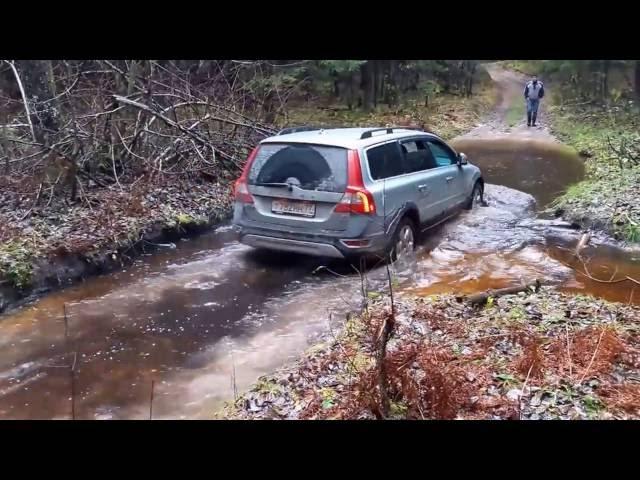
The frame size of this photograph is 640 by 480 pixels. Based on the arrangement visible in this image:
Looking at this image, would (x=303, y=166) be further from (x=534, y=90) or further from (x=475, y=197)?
(x=534, y=90)

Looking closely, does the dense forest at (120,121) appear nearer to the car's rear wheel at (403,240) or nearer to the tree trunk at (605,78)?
the car's rear wheel at (403,240)

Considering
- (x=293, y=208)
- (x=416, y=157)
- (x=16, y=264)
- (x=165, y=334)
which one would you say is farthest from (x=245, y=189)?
(x=16, y=264)

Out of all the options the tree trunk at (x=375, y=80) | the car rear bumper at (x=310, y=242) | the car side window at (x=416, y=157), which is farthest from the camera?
the tree trunk at (x=375, y=80)

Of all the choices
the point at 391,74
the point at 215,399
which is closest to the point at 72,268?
the point at 215,399

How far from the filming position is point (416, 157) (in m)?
8.71

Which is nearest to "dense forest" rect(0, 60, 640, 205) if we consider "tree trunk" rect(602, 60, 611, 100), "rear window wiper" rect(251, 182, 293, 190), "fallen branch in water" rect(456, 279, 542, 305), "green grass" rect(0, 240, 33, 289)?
"green grass" rect(0, 240, 33, 289)

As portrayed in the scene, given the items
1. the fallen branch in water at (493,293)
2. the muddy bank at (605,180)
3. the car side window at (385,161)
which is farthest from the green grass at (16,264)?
the muddy bank at (605,180)

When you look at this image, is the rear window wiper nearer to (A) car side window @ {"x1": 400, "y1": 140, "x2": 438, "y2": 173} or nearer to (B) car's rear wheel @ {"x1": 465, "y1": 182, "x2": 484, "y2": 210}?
(A) car side window @ {"x1": 400, "y1": 140, "x2": 438, "y2": 173}

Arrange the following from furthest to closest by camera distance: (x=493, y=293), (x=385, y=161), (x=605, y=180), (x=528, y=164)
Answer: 1. (x=528, y=164)
2. (x=605, y=180)
3. (x=385, y=161)
4. (x=493, y=293)

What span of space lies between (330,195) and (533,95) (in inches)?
663

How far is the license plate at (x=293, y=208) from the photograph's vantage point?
24.2 ft

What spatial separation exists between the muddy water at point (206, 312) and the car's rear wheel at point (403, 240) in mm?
242

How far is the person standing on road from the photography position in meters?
21.0
